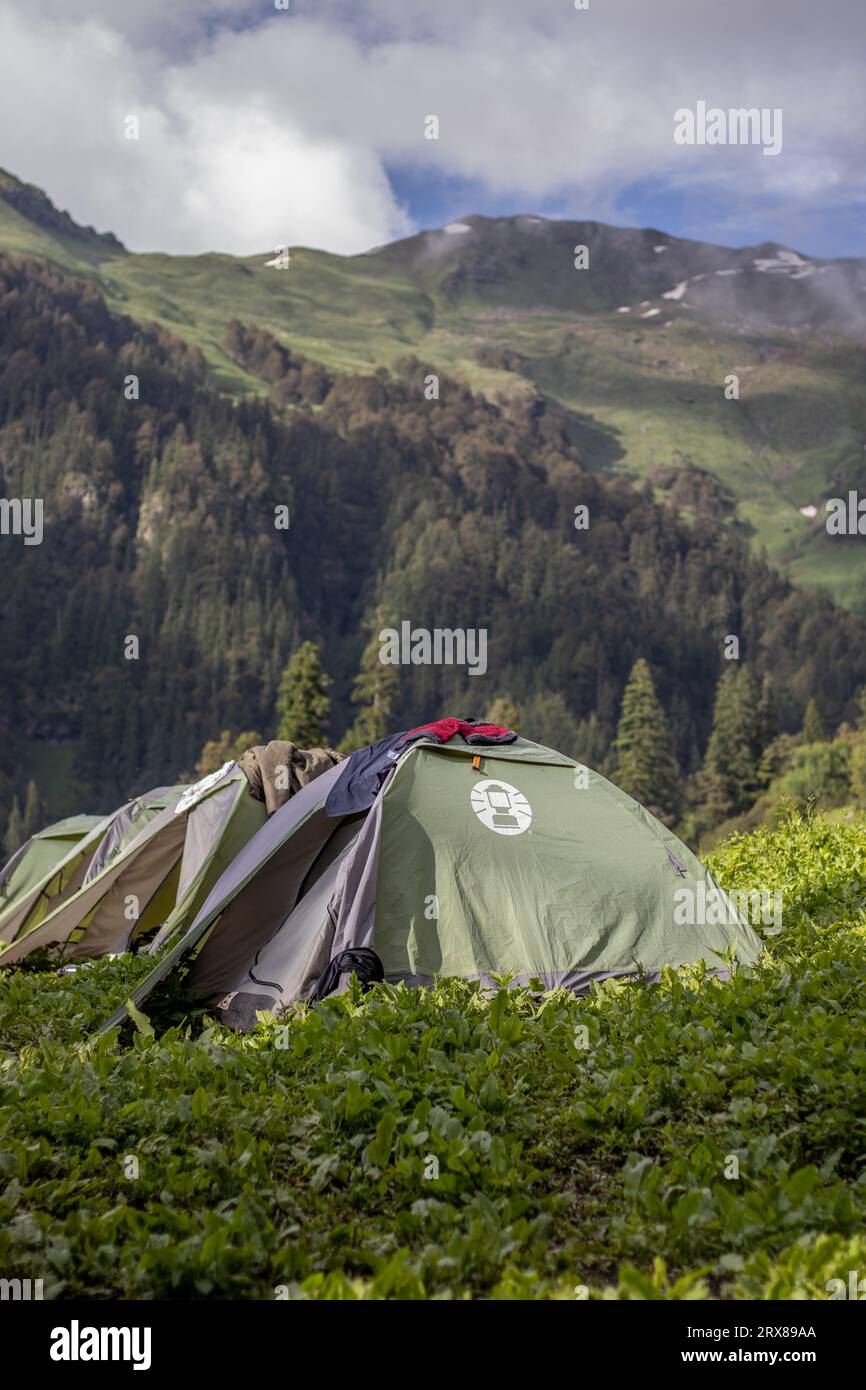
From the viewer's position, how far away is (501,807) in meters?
10.7

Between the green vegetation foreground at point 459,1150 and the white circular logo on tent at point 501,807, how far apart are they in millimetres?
2064

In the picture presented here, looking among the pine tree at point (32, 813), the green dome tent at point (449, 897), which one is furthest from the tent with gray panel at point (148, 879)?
the pine tree at point (32, 813)

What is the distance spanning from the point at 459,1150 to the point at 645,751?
9316 cm

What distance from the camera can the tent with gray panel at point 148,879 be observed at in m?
13.0

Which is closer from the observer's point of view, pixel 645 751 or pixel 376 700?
pixel 376 700

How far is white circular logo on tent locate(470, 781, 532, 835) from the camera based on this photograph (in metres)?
10.5

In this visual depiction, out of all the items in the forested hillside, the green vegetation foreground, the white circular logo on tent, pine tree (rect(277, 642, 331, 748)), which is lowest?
the green vegetation foreground

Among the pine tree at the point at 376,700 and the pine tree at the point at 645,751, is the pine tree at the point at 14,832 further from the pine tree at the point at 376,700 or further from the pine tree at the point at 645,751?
the pine tree at the point at 645,751

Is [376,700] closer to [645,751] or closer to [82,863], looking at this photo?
[645,751]

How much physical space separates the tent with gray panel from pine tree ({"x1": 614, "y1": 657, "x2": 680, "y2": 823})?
3281 inches

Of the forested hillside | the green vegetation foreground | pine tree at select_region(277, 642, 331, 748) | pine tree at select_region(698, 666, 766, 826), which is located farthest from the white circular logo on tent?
the forested hillside

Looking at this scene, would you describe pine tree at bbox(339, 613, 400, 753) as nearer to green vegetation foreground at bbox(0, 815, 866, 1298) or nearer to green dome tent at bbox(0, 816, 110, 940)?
green dome tent at bbox(0, 816, 110, 940)

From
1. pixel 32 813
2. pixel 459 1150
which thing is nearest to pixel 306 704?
pixel 459 1150
